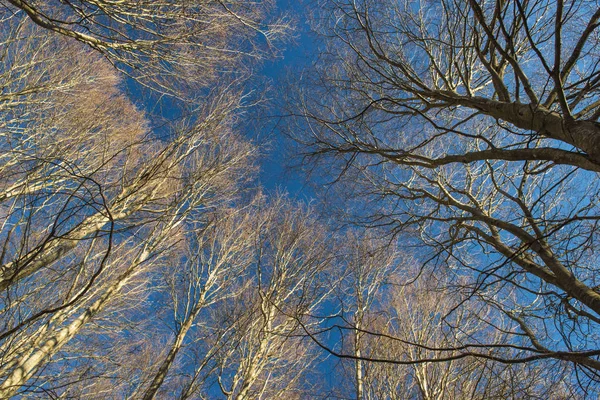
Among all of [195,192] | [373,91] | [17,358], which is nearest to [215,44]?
[373,91]

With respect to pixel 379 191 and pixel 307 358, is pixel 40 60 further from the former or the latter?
pixel 307 358

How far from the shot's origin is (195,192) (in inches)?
250

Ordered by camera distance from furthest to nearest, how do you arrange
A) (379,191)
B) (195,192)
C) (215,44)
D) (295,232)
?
1. (295,232)
2. (195,192)
3. (379,191)
4. (215,44)

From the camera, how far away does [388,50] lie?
390 centimetres

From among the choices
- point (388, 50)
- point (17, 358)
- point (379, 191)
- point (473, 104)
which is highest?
point (388, 50)

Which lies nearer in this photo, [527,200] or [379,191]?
[379,191]

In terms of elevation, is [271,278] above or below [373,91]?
below

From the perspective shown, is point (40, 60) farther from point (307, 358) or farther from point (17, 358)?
point (307, 358)

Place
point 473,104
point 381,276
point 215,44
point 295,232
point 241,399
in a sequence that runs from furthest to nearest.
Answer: point 381,276 → point 295,232 → point 241,399 → point 215,44 → point 473,104

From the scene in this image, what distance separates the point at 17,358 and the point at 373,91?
17.1 ft

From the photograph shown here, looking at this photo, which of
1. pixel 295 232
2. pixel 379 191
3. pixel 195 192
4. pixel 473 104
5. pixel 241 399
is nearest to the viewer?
pixel 473 104

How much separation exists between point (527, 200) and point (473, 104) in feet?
11.2

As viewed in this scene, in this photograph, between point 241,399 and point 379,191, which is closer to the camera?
point 379,191

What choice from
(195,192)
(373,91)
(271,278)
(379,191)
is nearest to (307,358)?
(271,278)
